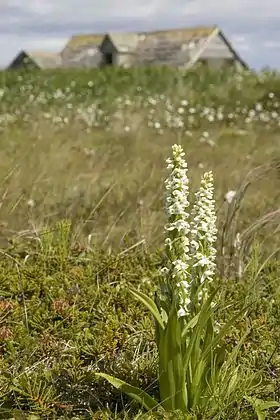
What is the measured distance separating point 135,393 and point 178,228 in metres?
0.78

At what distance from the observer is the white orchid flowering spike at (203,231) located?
9.07 ft

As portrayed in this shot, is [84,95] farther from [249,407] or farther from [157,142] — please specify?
[249,407]

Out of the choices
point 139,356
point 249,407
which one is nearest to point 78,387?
point 139,356

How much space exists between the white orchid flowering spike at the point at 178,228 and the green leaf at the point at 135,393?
1.37ft

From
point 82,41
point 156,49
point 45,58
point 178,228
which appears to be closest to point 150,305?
point 178,228

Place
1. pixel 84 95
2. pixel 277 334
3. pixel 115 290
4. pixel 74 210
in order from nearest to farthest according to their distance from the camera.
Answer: pixel 277 334 → pixel 115 290 → pixel 74 210 → pixel 84 95

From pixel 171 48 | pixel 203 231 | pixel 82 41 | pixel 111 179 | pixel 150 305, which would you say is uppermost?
pixel 82 41

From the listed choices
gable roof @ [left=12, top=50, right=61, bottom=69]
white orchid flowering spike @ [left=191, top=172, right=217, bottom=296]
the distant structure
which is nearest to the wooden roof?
the distant structure

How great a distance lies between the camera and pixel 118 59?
159ft

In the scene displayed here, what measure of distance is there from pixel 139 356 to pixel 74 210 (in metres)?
3.49

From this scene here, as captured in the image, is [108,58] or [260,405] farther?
[108,58]

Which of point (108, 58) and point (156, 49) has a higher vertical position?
point (108, 58)

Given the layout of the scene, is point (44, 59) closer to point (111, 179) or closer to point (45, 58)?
point (45, 58)

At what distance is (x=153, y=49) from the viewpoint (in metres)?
45.0
